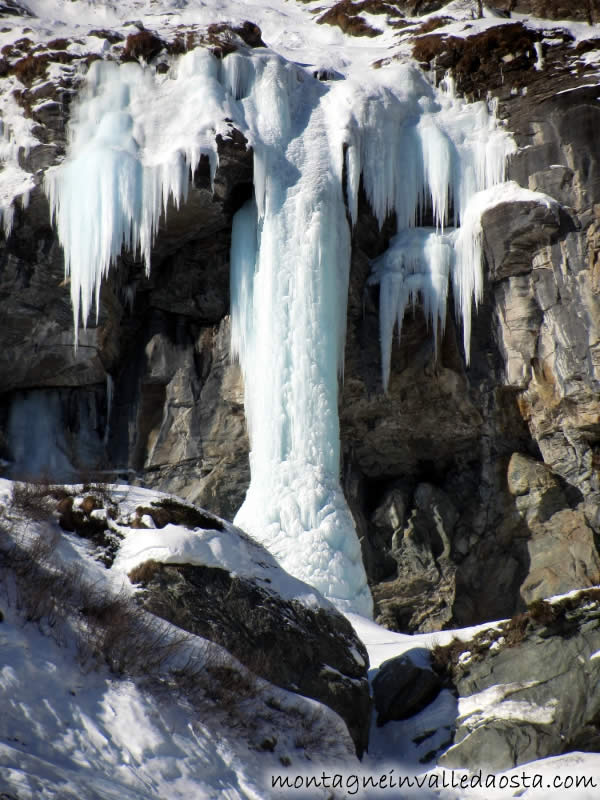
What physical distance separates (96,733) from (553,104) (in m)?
16.6

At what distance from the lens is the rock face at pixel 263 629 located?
9.89 metres

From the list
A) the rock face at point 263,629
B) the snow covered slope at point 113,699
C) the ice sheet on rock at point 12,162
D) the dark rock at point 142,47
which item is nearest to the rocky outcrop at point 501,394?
the dark rock at point 142,47

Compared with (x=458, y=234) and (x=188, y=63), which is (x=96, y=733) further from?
(x=188, y=63)

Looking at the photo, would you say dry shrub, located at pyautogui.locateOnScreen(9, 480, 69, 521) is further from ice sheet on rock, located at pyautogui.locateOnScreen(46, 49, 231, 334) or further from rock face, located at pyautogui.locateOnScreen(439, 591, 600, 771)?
ice sheet on rock, located at pyautogui.locateOnScreen(46, 49, 231, 334)

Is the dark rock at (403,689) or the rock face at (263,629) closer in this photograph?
the rock face at (263,629)

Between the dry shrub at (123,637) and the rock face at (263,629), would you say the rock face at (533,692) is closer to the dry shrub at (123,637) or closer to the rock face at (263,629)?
the rock face at (263,629)

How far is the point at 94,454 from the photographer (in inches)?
836

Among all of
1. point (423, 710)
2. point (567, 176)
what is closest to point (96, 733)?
Answer: point (423, 710)

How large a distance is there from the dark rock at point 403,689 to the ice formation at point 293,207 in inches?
196

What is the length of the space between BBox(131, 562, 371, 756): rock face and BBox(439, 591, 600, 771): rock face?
51.2 inches

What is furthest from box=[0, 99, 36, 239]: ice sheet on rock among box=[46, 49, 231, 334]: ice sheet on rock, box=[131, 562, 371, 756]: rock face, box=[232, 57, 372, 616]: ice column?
box=[131, 562, 371, 756]: rock face

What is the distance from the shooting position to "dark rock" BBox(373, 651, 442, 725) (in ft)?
37.6

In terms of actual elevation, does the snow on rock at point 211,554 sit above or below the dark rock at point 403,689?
above

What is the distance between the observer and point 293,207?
19.1 metres
